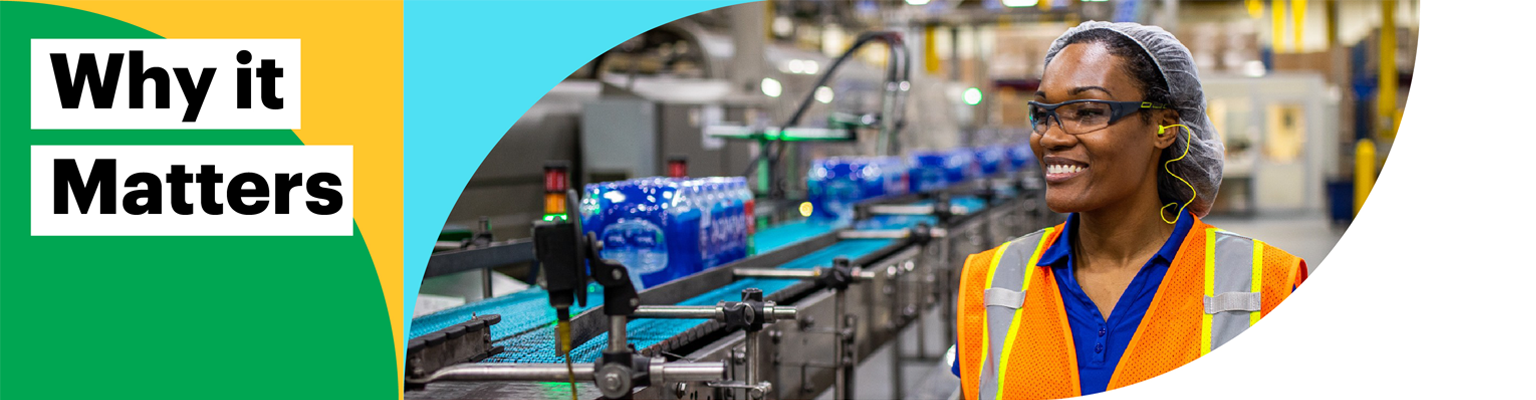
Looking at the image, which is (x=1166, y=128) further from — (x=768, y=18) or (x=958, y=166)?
(x=768, y=18)

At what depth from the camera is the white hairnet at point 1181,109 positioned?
4.50 ft

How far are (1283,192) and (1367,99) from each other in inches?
74.1

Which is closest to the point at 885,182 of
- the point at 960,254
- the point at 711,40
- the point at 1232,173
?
the point at 960,254

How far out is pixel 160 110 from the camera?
2.46 m

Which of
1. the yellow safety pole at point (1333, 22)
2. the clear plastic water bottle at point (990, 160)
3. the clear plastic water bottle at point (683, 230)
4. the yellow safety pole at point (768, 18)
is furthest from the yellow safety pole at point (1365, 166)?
the clear plastic water bottle at point (683, 230)

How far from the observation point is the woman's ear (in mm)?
1394

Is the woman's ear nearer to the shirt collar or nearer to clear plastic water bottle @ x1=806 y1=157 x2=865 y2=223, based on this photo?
the shirt collar

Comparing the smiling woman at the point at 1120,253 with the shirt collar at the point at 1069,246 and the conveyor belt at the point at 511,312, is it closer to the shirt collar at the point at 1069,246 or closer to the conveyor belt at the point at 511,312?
the shirt collar at the point at 1069,246

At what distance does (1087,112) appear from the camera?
1353 mm

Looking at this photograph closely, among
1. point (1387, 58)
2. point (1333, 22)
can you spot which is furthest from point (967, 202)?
point (1333, 22)

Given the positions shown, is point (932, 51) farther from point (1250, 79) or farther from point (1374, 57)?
point (1374, 57)

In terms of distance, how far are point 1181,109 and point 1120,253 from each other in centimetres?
20

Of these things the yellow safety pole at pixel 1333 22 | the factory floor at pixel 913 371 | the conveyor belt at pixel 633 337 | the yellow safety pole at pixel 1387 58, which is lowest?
the factory floor at pixel 913 371

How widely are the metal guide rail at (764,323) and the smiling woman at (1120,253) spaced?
0.43 m
